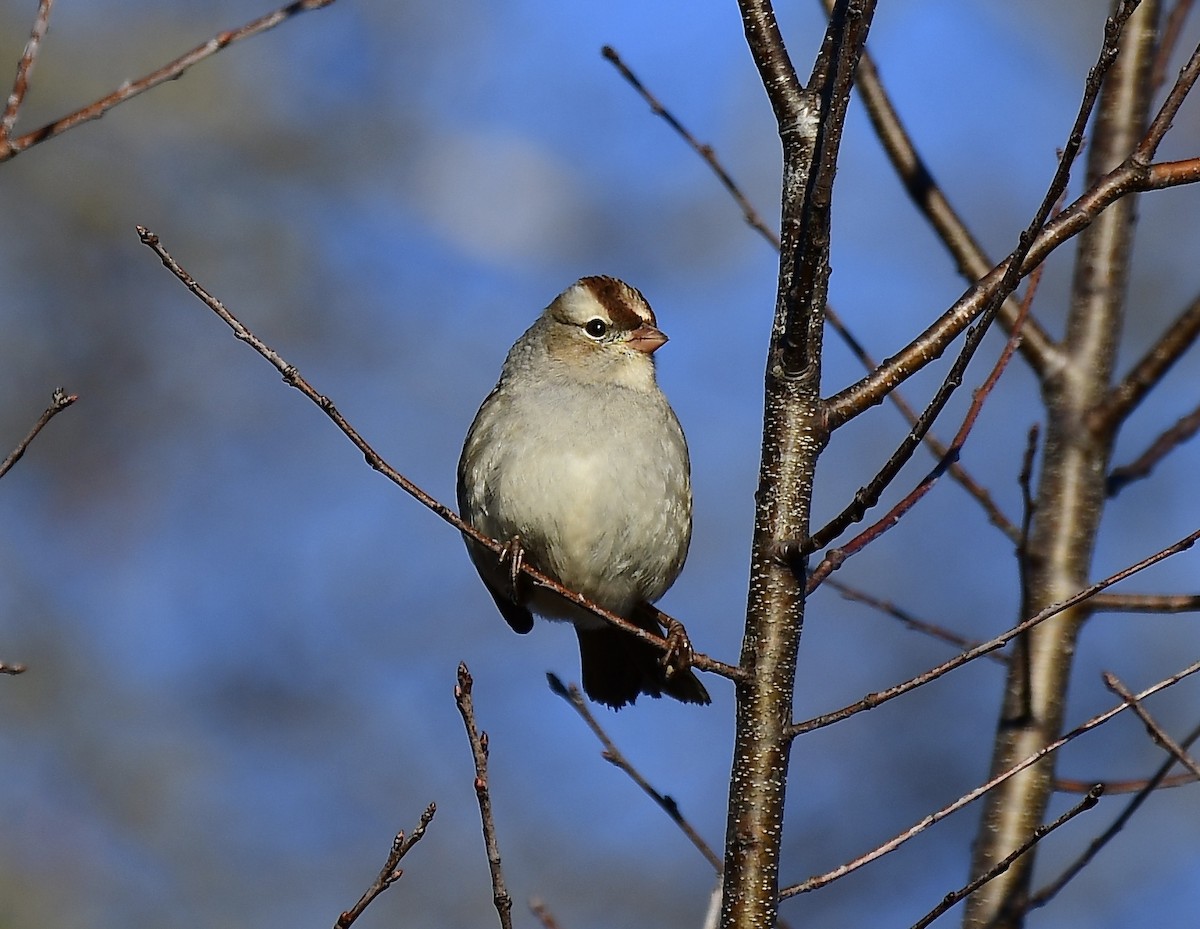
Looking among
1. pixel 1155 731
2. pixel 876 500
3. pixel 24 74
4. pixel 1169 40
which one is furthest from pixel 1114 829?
pixel 24 74

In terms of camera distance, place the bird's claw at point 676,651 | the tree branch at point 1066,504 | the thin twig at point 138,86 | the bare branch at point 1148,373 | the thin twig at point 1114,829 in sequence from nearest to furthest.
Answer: the thin twig at point 138,86, the thin twig at point 1114,829, the bird's claw at point 676,651, the tree branch at point 1066,504, the bare branch at point 1148,373

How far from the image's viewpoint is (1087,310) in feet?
15.1

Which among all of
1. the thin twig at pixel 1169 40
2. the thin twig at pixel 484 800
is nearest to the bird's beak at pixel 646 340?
the thin twig at pixel 1169 40

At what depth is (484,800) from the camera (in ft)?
9.12

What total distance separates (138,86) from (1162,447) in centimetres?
297

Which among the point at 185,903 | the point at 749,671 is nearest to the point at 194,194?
the point at 185,903

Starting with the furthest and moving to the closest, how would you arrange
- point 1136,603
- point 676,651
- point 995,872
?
point 1136,603 < point 676,651 < point 995,872

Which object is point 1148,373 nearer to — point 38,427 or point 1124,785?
point 1124,785

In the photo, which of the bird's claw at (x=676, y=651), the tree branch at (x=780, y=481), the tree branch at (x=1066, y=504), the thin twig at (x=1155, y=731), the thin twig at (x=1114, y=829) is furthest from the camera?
the tree branch at (x=1066, y=504)

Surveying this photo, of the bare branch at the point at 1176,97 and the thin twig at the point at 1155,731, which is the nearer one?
the bare branch at the point at 1176,97

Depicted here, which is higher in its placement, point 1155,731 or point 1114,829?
point 1155,731

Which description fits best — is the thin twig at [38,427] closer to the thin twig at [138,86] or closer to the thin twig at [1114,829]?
the thin twig at [138,86]

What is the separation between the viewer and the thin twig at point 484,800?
2.70 meters

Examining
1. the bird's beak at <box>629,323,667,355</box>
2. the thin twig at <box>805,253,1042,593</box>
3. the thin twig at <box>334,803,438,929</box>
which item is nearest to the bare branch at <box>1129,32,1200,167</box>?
the thin twig at <box>805,253,1042,593</box>
